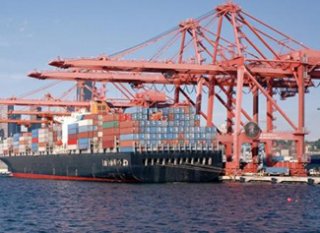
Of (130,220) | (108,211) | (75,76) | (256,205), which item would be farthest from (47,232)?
(75,76)

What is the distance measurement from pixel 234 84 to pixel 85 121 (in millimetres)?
20363

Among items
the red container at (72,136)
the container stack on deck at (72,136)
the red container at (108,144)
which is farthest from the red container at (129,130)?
the red container at (72,136)

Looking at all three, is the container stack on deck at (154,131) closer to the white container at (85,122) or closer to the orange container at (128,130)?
the orange container at (128,130)

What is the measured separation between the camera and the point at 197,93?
84.8m

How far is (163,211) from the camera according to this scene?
43219mm

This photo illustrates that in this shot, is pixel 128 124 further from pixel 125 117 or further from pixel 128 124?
pixel 125 117

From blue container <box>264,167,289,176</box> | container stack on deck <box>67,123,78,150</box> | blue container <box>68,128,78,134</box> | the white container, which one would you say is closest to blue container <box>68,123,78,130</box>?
container stack on deck <box>67,123,78,150</box>

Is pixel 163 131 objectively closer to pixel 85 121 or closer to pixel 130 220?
pixel 85 121

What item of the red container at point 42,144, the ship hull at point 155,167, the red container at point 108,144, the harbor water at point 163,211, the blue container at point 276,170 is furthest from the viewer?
the red container at point 42,144

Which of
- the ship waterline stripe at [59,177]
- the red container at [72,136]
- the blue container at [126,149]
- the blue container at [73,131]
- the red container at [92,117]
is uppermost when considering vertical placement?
the red container at [92,117]

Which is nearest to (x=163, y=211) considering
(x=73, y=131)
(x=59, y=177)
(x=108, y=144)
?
(x=108, y=144)

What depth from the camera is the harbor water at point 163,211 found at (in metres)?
36.2

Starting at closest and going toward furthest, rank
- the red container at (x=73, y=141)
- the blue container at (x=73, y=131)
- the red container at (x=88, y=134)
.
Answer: the red container at (x=88, y=134) < the red container at (x=73, y=141) < the blue container at (x=73, y=131)

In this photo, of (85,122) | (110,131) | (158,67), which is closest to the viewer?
(158,67)
